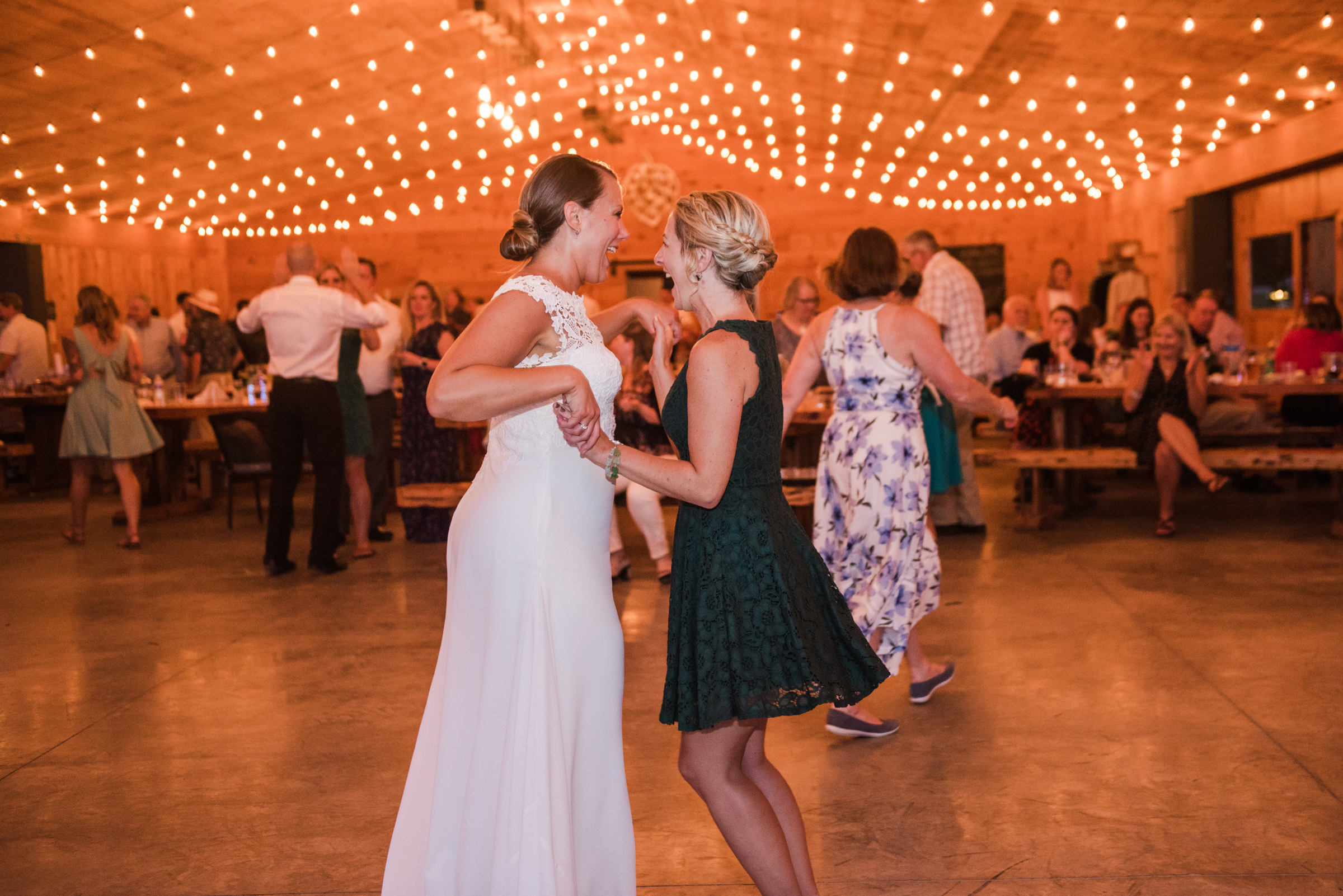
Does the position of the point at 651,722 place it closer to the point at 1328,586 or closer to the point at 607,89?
the point at 1328,586

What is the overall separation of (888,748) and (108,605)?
3940 millimetres

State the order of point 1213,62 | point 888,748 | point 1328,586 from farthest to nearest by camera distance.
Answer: point 1213,62, point 1328,586, point 888,748

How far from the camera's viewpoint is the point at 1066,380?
7328mm

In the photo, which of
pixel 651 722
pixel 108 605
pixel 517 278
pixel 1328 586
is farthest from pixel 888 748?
pixel 108 605

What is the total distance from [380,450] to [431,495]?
5.02 feet

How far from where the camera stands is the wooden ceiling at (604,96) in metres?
7.88

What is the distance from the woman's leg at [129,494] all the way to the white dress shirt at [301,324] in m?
1.83

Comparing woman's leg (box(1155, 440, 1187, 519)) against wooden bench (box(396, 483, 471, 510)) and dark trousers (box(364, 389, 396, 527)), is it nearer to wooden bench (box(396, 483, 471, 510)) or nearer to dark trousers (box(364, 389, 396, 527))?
wooden bench (box(396, 483, 471, 510))

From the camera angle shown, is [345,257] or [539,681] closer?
[539,681]

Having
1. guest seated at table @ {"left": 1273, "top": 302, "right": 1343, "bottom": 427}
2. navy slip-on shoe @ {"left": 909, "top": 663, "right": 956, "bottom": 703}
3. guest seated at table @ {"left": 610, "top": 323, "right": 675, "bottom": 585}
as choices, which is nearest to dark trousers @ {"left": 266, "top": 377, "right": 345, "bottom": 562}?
guest seated at table @ {"left": 610, "top": 323, "right": 675, "bottom": 585}

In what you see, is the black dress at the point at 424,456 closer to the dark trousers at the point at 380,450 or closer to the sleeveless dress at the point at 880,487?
the dark trousers at the point at 380,450

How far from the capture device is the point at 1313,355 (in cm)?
762

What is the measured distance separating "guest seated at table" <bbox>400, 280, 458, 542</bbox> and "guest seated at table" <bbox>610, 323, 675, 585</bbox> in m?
1.38

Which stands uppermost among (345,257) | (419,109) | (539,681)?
(419,109)
